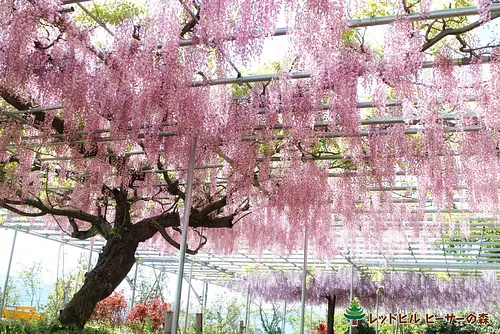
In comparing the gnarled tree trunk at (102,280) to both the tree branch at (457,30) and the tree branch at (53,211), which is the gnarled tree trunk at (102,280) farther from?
the tree branch at (457,30)

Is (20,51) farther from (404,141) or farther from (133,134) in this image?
(404,141)

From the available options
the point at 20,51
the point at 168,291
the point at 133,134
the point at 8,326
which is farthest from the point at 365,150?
the point at 168,291

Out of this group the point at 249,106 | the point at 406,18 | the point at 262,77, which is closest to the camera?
the point at 406,18

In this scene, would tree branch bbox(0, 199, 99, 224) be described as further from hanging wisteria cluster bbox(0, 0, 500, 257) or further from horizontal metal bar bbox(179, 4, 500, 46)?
horizontal metal bar bbox(179, 4, 500, 46)

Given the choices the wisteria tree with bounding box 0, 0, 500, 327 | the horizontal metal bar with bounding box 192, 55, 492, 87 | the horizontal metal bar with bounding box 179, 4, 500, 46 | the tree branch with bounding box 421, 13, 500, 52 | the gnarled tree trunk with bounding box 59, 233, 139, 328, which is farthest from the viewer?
the gnarled tree trunk with bounding box 59, 233, 139, 328

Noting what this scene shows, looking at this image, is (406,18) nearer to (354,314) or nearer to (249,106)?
(249,106)

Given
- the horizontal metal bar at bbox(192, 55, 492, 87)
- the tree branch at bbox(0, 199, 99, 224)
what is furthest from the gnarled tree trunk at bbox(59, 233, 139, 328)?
the horizontal metal bar at bbox(192, 55, 492, 87)

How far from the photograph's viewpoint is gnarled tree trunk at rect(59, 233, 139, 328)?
20.4 ft

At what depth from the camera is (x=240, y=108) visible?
18.2 ft

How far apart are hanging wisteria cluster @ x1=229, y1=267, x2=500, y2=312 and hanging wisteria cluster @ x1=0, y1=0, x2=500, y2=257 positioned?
307 inches

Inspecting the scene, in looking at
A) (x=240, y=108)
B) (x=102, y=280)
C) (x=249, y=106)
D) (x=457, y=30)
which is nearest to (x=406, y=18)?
(x=457, y=30)

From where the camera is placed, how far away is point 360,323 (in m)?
19.9

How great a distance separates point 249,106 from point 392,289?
38.9ft

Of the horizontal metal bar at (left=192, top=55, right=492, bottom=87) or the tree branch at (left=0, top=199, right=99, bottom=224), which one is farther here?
the tree branch at (left=0, top=199, right=99, bottom=224)
